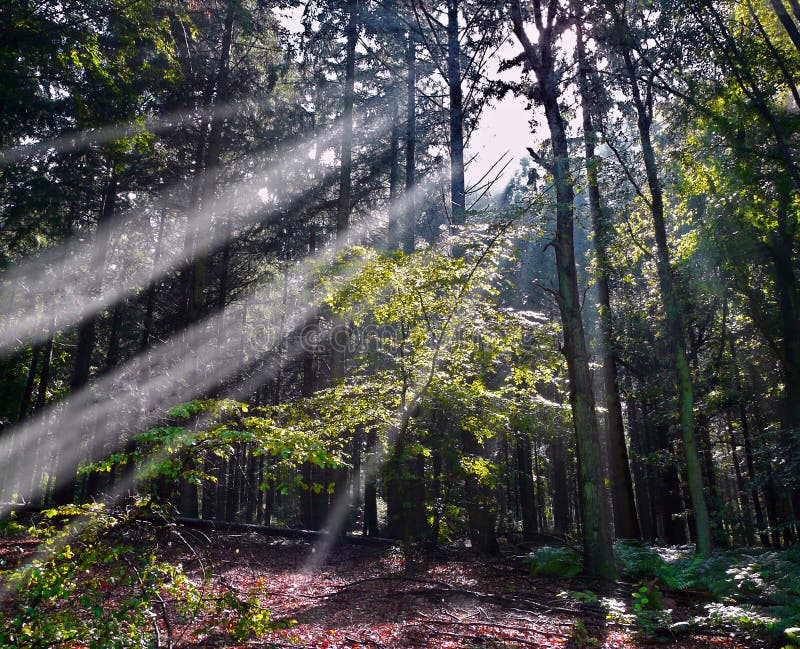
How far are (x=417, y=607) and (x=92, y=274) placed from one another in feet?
54.3

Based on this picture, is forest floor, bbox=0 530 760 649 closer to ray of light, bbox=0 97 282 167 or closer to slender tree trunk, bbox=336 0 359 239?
ray of light, bbox=0 97 282 167

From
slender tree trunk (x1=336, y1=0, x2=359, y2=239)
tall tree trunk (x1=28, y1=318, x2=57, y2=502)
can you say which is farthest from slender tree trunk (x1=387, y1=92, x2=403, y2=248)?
tall tree trunk (x1=28, y1=318, x2=57, y2=502)

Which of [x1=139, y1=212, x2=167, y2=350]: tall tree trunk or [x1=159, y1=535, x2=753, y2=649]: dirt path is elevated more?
[x1=139, y1=212, x2=167, y2=350]: tall tree trunk

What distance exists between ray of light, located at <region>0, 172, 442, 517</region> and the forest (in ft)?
0.48

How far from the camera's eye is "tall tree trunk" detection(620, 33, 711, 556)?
1108 cm

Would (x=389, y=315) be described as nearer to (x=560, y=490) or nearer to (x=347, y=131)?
(x=347, y=131)

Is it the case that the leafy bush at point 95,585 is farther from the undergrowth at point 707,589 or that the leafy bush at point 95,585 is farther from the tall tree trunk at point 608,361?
the tall tree trunk at point 608,361

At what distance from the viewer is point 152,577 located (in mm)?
3980

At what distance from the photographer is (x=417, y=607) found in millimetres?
7289

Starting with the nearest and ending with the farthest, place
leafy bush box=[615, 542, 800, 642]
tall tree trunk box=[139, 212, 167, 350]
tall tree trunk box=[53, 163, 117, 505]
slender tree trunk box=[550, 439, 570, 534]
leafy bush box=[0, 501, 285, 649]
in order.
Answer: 1. leafy bush box=[0, 501, 285, 649]
2. leafy bush box=[615, 542, 800, 642]
3. tall tree trunk box=[53, 163, 117, 505]
4. tall tree trunk box=[139, 212, 167, 350]
5. slender tree trunk box=[550, 439, 570, 534]

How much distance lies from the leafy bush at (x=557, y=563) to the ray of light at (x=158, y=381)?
6.77 metres

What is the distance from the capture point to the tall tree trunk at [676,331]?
11.1m

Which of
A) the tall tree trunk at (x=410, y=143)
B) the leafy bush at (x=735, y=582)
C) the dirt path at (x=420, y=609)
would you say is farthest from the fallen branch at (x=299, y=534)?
the tall tree trunk at (x=410, y=143)

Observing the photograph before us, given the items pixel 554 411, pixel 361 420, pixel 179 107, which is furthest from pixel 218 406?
pixel 179 107
